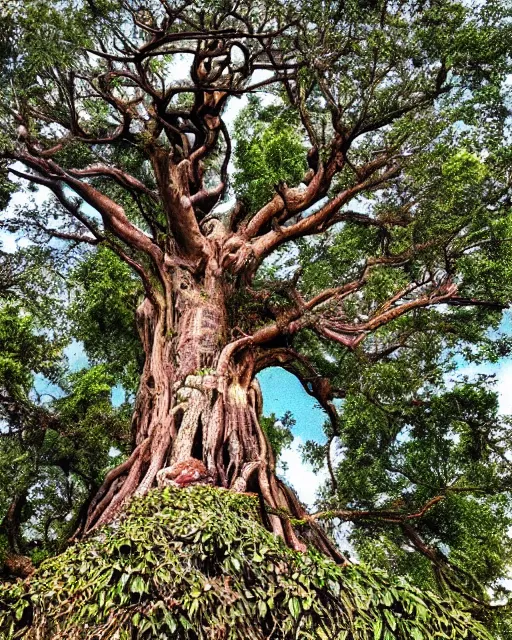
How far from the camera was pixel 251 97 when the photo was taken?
902cm

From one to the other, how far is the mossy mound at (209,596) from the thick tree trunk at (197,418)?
2.65 feet

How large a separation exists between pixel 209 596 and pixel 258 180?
6349mm

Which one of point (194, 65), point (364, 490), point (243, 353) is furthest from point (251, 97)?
point (364, 490)

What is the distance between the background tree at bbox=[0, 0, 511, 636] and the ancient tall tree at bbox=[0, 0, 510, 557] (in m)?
0.03

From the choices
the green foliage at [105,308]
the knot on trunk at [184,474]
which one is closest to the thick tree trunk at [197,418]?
the knot on trunk at [184,474]

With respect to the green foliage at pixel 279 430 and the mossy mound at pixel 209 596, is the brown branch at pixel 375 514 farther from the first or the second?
the green foliage at pixel 279 430

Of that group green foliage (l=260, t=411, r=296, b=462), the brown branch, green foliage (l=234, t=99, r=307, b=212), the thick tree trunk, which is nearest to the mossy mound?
the thick tree trunk

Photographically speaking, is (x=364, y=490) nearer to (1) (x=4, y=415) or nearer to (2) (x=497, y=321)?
(2) (x=497, y=321)

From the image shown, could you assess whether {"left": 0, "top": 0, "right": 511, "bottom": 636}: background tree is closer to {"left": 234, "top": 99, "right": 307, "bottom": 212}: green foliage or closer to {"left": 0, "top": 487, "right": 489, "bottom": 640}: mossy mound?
{"left": 234, "top": 99, "right": 307, "bottom": 212}: green foliage

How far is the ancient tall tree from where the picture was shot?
5117 mm

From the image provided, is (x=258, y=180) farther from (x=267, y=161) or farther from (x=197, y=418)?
A: (x=197, y=418)

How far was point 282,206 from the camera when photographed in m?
7.21

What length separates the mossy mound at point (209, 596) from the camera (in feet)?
7.00

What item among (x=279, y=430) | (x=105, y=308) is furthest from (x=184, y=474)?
(x=279, y=430)
